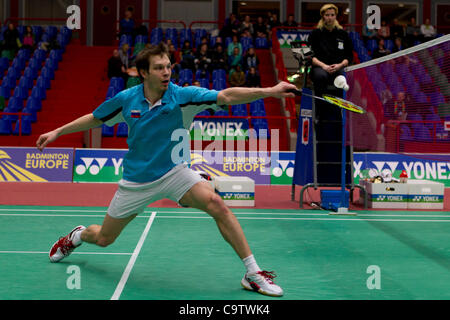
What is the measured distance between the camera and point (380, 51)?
19516 millimetres

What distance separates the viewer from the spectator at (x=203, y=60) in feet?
61.6

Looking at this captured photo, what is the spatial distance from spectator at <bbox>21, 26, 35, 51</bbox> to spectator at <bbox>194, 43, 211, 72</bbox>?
6.14 m

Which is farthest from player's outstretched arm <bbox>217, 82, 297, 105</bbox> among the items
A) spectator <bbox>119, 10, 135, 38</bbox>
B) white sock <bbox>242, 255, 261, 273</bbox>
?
spectator <bbox>119, 10, 135, 38</bbox>

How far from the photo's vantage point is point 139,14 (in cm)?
2630

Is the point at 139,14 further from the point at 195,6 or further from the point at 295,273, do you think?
the point at 295,273

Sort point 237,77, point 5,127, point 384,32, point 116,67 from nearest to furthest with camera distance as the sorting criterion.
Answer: point 5,127 < point 237,77 < point 116,67 < point 384,32

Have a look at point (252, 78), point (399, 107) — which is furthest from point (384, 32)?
point (399, 107)

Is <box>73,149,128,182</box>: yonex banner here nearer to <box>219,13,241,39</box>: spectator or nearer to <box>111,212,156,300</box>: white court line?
<box>111,212,156,300</box>: white court line

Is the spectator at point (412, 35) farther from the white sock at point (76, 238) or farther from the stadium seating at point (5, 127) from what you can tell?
the white sock at point (76, 238)

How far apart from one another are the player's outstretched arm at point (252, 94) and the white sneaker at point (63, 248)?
2050mm

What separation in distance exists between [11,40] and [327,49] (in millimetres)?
14757

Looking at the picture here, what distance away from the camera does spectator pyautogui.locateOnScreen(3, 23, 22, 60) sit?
20.6 metres

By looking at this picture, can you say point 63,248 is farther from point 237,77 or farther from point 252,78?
point 237,77
